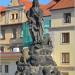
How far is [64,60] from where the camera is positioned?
43.8 m

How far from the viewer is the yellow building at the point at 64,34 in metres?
43.4

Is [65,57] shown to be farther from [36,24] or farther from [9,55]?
[36,24]

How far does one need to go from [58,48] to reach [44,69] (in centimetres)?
2238

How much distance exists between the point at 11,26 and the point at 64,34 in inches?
406

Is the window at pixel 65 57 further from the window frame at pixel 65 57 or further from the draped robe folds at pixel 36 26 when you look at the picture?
the draped robe folds at pixel 36 26

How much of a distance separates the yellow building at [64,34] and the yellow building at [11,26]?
294 inches

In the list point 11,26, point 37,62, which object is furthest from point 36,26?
point 11,26

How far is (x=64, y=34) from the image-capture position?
44312mm

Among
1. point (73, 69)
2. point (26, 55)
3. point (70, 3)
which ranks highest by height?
point (70, 3)

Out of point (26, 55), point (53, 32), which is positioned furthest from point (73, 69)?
point (26, 55)

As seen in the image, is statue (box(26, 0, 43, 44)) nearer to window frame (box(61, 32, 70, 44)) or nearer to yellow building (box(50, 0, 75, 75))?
yellow building (box(50, 0, 75, 75))

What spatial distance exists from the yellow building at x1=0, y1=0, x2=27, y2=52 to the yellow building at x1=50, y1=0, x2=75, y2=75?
7.47 m

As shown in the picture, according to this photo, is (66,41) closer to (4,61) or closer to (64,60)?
(64,60)

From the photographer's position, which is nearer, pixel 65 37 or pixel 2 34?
pixel 65 37
